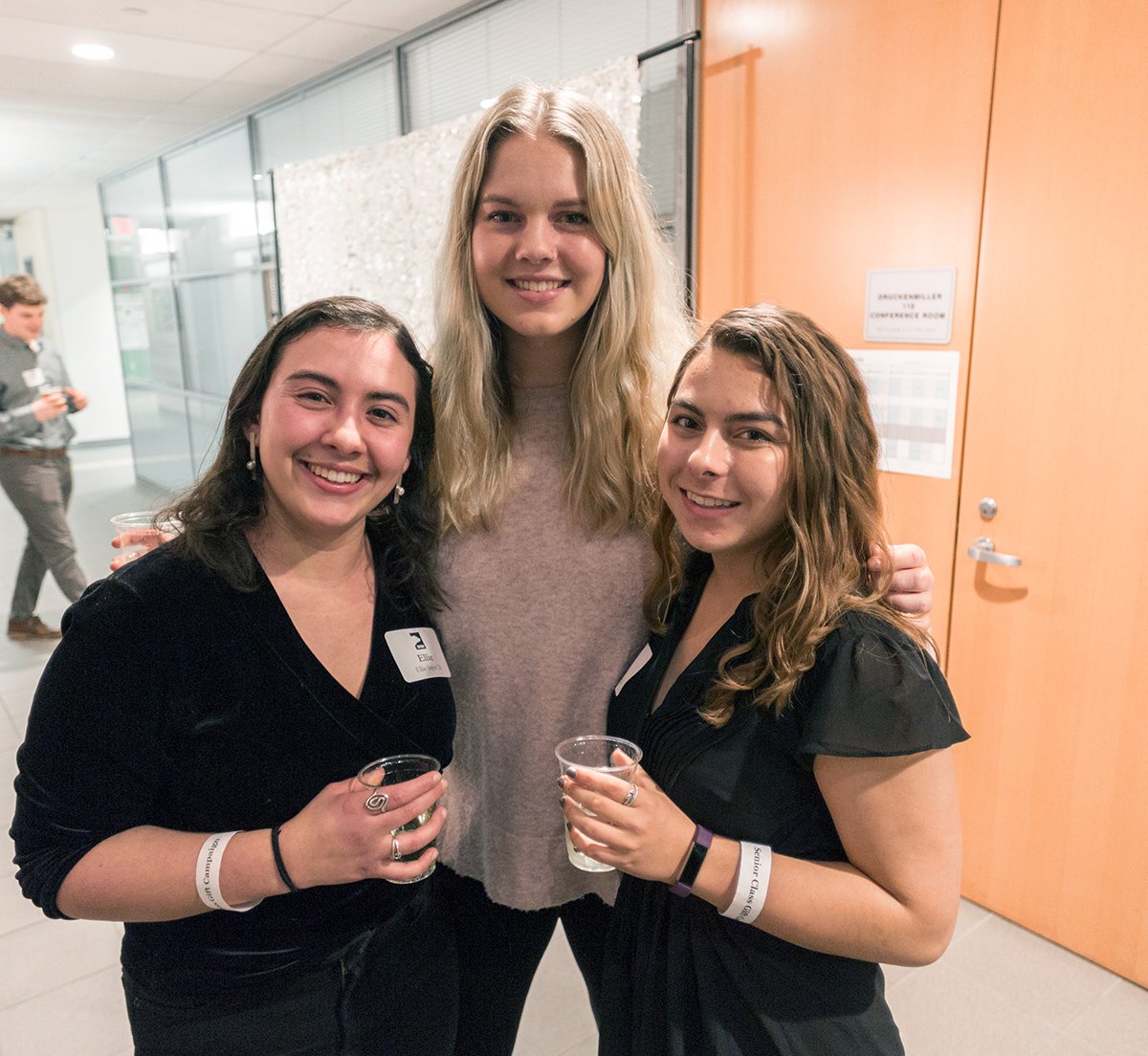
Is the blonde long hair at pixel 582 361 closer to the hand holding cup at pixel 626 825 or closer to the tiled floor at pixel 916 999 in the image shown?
the hand holding cup at pixel 626 825

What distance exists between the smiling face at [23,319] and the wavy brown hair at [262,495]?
4.52 m

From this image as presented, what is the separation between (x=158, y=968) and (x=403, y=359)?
948mm

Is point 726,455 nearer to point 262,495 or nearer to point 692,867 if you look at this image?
point 692,867

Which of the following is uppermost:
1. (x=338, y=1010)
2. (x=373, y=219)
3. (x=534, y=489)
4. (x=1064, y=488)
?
(x=373, y=219)

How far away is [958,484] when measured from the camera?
2596 mm

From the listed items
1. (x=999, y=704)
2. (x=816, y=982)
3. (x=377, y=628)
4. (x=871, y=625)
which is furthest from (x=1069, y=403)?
(x=377, y=628)

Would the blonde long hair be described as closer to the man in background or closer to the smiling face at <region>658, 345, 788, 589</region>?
the smiling face at <region>658, 345, 788, 589</region>

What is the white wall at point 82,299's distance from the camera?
12375mm

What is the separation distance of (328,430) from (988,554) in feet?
6.73

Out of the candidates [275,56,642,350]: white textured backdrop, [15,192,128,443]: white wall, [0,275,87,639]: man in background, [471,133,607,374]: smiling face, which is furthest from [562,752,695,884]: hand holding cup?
[15,192,128,443]: white wall

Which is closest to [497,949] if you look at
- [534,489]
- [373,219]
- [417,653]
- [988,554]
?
[417,653]

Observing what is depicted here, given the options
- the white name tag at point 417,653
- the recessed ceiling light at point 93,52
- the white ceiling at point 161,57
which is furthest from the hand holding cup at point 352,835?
the recessed ceiling light at point 93,52

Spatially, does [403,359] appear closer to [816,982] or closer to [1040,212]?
[816,982]

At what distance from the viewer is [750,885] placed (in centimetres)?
104
